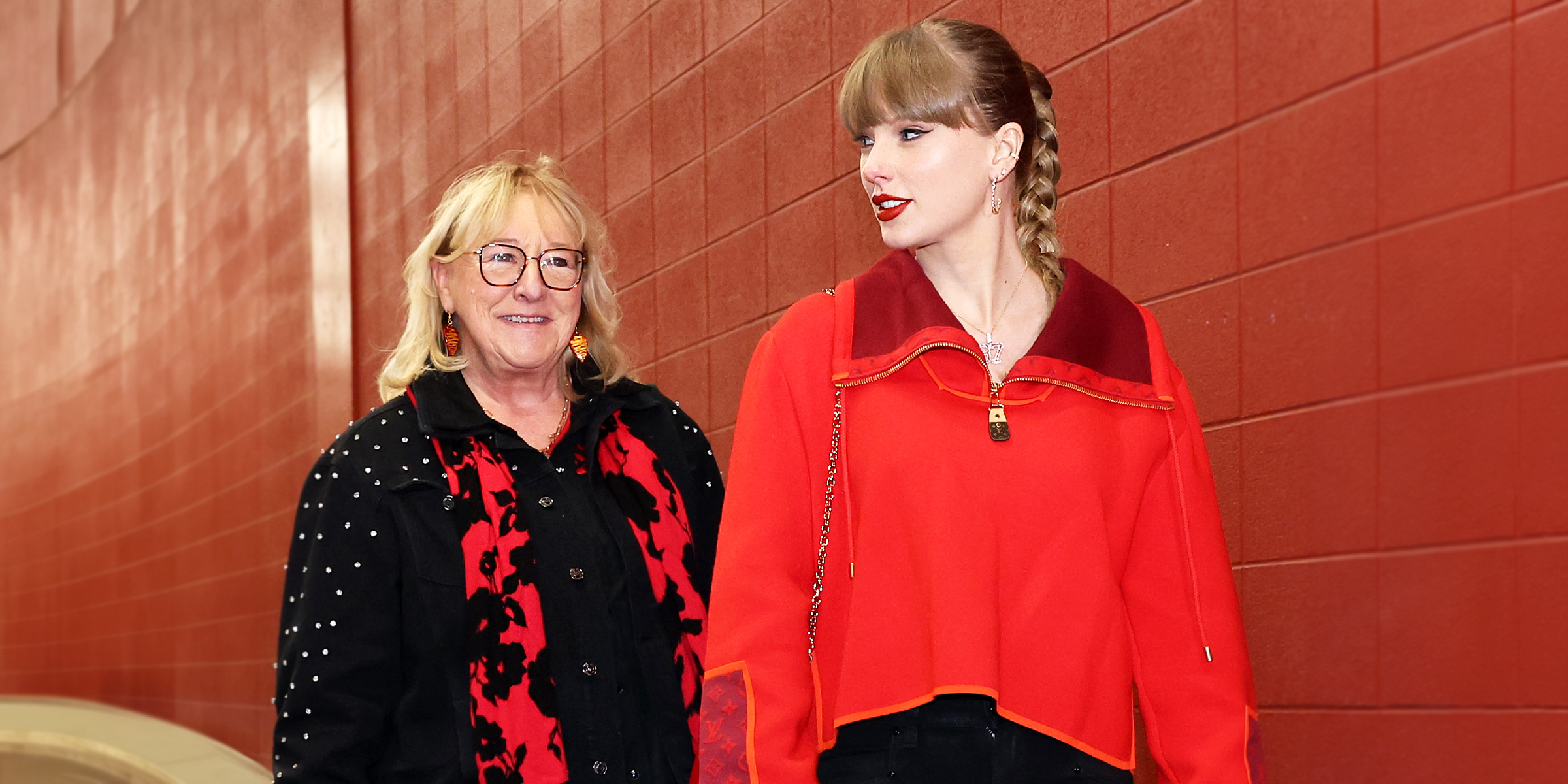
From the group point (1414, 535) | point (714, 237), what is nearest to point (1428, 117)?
point (1414, 535)

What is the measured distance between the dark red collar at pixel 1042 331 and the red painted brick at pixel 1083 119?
2.15 ft

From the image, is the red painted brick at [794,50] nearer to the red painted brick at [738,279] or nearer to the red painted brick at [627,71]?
the red painted brick at [738,279]

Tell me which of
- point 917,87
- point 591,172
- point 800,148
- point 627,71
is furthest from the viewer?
point 591,172

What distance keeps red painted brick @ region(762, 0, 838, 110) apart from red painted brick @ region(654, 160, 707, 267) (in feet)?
1.31

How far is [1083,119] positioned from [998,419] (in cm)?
96

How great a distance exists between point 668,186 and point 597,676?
2.10m

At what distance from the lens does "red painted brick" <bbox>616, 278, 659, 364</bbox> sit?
13.2 feet

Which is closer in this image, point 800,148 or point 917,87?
point 917,87

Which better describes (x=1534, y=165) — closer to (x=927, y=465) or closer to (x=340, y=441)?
(x=927, y=465)

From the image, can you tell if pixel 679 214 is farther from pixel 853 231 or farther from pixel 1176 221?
pixel 1176 221

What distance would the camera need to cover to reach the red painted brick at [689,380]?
3.76 metres

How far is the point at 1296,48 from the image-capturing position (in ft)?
6.75

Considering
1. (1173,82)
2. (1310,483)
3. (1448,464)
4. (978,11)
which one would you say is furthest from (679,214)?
(1448,464)

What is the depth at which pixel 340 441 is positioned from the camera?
82.1 inches
